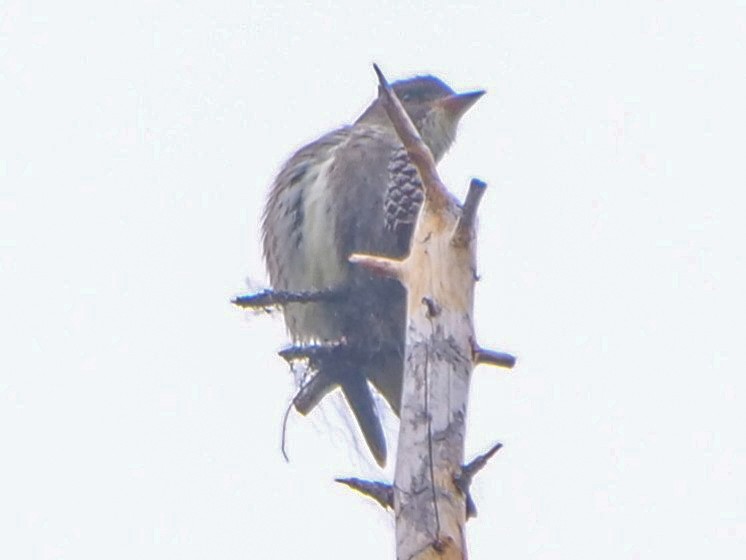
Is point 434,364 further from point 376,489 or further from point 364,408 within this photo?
point 364,408

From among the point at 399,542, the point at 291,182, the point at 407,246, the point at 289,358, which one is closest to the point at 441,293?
the point at 399,542

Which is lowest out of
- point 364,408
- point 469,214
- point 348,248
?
point 364,408

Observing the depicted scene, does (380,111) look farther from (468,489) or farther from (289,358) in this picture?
(468,489)

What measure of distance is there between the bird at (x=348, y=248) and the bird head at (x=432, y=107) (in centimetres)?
43

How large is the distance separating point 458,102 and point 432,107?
13 cm

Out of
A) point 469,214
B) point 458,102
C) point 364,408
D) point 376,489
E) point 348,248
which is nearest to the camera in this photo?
point 376,489

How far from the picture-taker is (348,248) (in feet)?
22.0

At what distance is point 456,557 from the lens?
405 centimetres

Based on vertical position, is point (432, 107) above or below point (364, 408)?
above

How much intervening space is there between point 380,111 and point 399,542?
13.4 ft

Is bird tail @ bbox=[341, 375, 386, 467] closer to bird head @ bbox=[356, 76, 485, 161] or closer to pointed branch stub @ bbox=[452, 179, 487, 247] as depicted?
pointed branch stub @ bbox=[452, 179, 487, 247]

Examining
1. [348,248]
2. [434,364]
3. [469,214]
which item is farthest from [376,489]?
[348,248]

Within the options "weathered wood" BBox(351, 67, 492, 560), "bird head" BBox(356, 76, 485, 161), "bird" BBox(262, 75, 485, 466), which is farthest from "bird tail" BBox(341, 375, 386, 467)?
"bird head" BBox(356, 76, 485, 161)

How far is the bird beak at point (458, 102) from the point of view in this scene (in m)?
7.94
